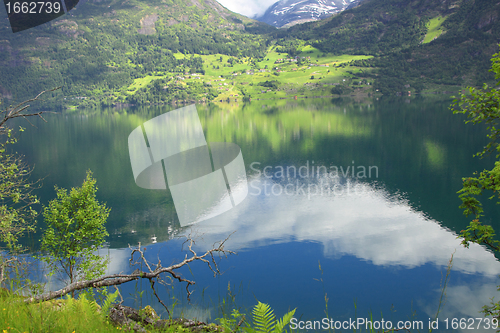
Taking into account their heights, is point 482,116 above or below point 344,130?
above

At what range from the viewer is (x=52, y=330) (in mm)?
3314

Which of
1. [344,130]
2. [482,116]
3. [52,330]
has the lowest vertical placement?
[344,130]

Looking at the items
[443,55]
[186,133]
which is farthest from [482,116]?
[443,55]

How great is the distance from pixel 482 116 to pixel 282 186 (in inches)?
899

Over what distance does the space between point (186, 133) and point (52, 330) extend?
6322 centimetres

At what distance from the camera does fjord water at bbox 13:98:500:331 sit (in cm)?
1394

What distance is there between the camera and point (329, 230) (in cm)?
2119

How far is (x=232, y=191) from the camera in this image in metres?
29.4

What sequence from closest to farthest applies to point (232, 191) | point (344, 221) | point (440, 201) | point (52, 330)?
point (52, 330), point (344, 221), point (440, 201), point (232, 191)

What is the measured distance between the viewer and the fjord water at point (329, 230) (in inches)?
549

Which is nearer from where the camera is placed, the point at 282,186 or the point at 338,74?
the point at 282,186

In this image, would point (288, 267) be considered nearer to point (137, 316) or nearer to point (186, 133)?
point (137, 316)

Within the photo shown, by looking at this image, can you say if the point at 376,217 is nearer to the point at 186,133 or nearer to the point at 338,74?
the point at 186,133

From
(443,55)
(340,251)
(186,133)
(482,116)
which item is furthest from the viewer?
(443,55)
